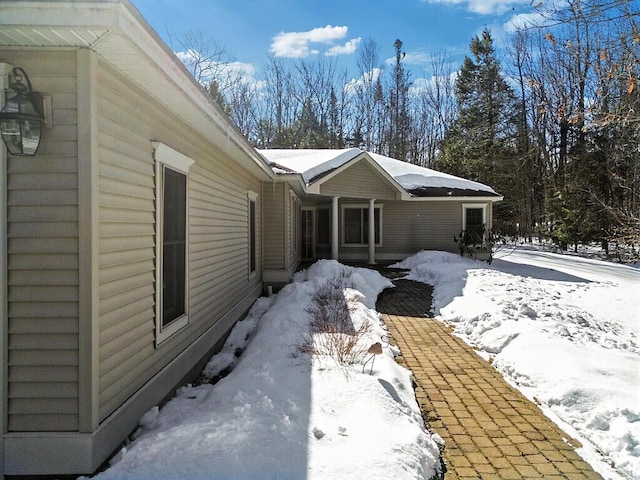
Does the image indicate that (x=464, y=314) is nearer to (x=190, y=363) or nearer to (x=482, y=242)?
(x=190, y=363)

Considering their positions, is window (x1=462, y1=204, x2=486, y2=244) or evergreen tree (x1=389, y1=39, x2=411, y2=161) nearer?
window (x1=462, y1=204, x2=486, y2=244)

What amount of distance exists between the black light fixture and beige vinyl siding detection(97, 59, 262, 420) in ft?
1.14

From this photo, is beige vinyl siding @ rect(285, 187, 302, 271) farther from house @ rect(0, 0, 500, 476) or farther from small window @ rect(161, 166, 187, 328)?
house @ rect(0, 0, 500, 476)

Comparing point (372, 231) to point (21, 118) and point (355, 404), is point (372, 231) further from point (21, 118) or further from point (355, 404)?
point (21, 118)

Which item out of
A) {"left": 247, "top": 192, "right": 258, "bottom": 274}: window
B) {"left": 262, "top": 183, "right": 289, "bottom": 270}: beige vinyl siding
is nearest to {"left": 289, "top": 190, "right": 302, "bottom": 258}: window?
{"left": 262, "top": 183, "right": 289, "bottom": 270}: beige vinyl siding

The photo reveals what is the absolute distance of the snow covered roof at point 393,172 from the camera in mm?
13273

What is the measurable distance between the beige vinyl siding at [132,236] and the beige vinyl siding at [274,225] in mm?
4938

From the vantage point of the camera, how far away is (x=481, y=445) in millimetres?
3203

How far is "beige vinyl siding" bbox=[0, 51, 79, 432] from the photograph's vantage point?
258 centimetres

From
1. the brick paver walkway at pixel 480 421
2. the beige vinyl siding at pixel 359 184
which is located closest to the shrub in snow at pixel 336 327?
the brick paver walkway at pixel 480 421

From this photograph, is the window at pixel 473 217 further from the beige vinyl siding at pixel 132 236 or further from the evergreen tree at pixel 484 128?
the beige vinyl siding at pixel 132 236

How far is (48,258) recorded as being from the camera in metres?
2.59

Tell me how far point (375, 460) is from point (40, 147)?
2.95 metres

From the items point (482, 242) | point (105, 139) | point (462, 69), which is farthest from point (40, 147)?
point (462, 69)
